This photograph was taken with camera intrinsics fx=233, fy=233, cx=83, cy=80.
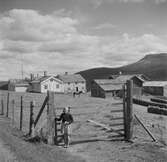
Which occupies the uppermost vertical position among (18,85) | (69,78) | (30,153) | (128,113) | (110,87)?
(69,78)

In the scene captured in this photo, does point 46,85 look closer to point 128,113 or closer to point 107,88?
point 107,88

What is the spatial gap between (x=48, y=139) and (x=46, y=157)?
222 centimetres

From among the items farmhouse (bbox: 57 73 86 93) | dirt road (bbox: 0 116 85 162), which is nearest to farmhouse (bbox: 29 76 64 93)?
farmhouse (bbox: 57 73 86 93)

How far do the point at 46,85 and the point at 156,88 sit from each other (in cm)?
3370

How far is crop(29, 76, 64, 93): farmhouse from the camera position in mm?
74000

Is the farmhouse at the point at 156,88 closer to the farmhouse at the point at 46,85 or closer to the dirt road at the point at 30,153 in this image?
the farmhouse at the point at 46,85

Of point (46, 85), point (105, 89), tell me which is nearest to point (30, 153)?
point (105, 89)

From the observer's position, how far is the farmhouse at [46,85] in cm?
7400

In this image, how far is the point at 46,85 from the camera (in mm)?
74562

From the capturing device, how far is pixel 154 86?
221 feet

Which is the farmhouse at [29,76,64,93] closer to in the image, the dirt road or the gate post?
the gate post

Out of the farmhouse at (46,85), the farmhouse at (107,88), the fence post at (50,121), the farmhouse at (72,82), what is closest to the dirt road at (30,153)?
the fence post at (50,121)

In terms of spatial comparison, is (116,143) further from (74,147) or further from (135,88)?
(135,88)

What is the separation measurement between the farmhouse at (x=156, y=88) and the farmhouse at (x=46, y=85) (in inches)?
1102
